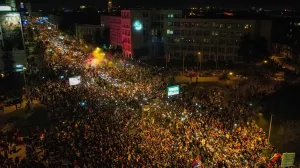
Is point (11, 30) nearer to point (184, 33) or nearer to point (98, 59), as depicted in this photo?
point (98, 59)

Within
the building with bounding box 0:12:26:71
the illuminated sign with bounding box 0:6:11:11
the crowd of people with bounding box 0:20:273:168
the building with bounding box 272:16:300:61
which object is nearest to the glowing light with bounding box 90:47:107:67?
the building with bounding box 0:12:26:71

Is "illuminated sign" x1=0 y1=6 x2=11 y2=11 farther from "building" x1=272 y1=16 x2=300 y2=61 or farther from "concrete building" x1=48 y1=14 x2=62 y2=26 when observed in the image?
"concrete building" x1=48 y1=14 x2=62 y2=26

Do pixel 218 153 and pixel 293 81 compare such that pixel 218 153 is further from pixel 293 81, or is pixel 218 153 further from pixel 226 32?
pixel 226 32

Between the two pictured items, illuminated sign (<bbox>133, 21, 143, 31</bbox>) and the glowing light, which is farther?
illuminated sign (<bbox>133, 21, 143, 31</bbox>)

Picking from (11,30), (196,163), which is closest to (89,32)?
(11,30)

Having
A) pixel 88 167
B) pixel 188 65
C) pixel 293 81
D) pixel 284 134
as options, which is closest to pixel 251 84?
pixel 293 81

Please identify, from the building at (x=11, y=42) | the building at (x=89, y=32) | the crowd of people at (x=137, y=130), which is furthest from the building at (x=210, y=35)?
the building at (x=11, y=42)

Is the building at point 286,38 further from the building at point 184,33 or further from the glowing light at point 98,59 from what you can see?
the glowing light at point 98,59
